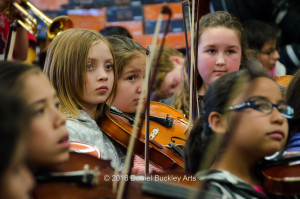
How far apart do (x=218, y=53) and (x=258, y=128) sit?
0.95m

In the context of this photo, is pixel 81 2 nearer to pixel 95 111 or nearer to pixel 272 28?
pixel 272 28

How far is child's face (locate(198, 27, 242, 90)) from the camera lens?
210 cm

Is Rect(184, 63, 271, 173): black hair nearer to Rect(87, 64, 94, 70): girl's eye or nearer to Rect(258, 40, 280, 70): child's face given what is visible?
Rect(87, 64, 94, 70): girl's eye

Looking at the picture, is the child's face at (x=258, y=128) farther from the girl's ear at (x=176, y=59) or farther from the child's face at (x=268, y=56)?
the girl's ear at (x=176, y=59)

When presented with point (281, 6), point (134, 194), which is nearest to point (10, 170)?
point (134, 194)

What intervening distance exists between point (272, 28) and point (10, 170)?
2.75m

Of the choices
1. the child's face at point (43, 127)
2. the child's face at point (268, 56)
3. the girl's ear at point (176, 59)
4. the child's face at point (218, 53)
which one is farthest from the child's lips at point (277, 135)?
the girl's ear at point (176, 59)

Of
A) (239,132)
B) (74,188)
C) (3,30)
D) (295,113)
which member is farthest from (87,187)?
(3,30)

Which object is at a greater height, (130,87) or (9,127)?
(9,127)

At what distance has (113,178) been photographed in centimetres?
100

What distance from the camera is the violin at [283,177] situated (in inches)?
48.3

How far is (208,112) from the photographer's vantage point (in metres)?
1.33

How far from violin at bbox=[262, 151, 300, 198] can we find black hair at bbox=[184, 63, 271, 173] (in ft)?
0.49

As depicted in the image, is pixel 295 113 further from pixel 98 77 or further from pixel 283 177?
pixel 98 77
